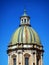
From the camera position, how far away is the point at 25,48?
107062 mm

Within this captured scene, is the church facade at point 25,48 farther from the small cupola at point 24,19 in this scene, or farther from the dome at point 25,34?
the small cupola at point 24,19

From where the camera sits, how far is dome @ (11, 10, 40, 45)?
108500 mm

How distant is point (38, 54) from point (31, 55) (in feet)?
9.13

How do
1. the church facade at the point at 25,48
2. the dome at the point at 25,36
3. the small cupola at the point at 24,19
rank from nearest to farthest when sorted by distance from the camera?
→ the church facade at the point at 25,48 < the dome at the point at 25,36 < the small cupola at the point at 24,19

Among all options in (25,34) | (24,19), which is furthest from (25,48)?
(24,19)

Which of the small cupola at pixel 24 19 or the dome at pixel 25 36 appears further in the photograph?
the small cupola at pixel 24 19

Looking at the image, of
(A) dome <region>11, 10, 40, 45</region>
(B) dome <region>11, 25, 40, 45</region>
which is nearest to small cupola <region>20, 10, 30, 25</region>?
(A) dome <region>11, 10, 40, 45</region>

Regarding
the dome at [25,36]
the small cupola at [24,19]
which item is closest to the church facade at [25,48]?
the dome at [25,36]

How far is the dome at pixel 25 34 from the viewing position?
356 feet

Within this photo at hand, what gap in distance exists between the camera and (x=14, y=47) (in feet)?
355

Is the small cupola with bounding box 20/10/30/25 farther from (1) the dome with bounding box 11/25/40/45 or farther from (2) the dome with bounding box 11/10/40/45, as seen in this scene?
(1) the dome with bounding box 11/25/40/45

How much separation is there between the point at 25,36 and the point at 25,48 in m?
3.50

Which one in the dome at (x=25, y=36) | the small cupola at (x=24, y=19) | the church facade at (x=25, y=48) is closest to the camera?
the church facade at (x=25, y=48)

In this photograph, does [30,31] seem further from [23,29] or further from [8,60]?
[8,60]
